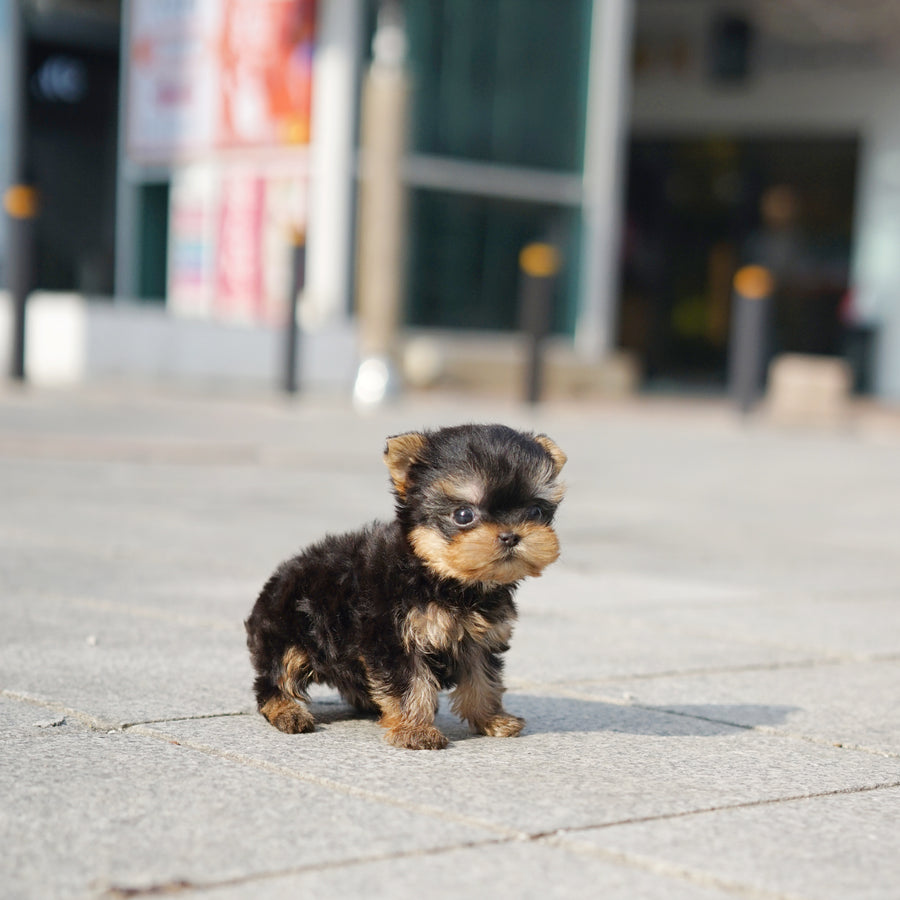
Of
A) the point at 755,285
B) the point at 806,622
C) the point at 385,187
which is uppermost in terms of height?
the point at 385,187

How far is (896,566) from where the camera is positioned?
866 cm

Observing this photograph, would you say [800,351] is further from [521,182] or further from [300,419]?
[300,419]

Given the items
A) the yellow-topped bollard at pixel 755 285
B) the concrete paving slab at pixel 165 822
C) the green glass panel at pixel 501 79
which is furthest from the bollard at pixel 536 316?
the concrete paving slab at pixel 165 822

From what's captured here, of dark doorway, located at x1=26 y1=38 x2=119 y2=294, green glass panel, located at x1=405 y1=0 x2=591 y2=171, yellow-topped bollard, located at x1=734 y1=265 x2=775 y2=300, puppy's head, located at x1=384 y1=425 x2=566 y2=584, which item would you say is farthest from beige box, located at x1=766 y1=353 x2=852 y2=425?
puppy's head, located at x1=384 y1=425 x2=566 y2=584

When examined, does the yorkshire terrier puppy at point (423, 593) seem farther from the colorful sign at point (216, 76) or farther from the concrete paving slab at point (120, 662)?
the colorful sign at point (216, 76)

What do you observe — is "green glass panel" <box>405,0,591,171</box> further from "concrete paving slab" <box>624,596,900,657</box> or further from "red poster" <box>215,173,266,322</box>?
"concrete paving slab" <box>624,596,900,657</box>

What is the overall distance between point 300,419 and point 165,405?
176 cm

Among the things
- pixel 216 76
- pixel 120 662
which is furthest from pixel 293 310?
pixel 120 662

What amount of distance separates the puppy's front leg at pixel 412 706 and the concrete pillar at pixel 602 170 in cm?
2191

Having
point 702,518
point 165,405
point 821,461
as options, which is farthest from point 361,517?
point 165,405

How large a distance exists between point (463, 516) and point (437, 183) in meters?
20.3

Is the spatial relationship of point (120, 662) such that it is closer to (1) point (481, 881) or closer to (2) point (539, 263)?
(1) point (481, 881)

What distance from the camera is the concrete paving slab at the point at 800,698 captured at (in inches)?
182

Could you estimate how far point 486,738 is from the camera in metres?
4.34
